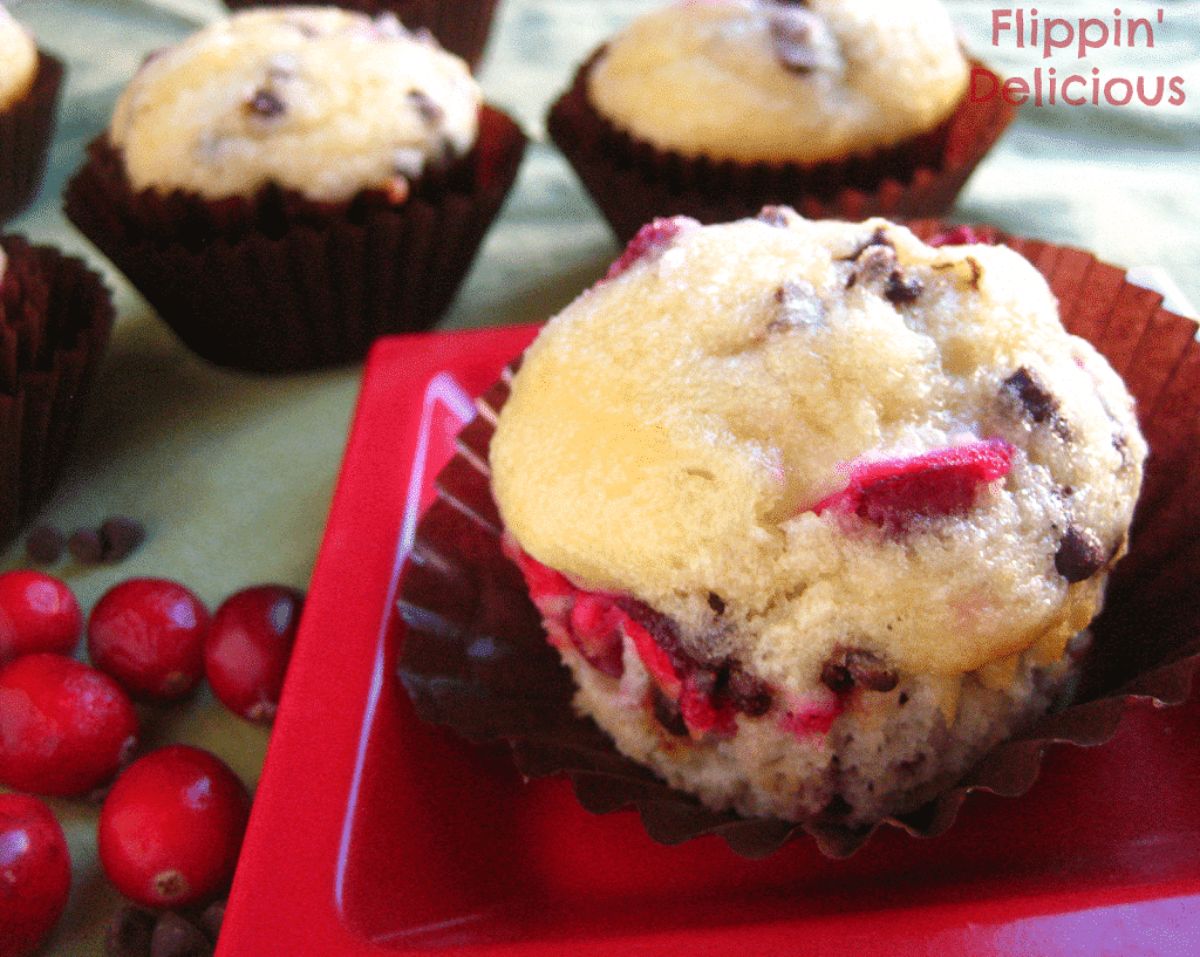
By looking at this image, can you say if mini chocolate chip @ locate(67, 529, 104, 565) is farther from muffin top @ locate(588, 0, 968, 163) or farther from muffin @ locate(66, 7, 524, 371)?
muffin top @ locate(588, 0, 968, 163)

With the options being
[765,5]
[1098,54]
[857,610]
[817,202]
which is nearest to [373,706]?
[857,610]

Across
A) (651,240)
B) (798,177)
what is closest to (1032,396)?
(651,240)

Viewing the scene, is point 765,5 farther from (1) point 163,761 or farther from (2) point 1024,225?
(1) point 163,761

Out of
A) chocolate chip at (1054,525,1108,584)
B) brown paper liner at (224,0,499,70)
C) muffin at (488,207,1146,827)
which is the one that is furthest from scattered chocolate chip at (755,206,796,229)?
brown paper liner at (224,0,499,70)

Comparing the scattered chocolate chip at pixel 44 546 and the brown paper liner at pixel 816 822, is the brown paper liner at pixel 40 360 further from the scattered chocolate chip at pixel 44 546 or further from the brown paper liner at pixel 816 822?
the brown paper liner at pixel 816 822

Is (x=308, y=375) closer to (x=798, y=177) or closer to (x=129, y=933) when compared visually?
(x=798, y=177)

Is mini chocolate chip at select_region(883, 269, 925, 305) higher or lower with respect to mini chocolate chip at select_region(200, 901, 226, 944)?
higher
